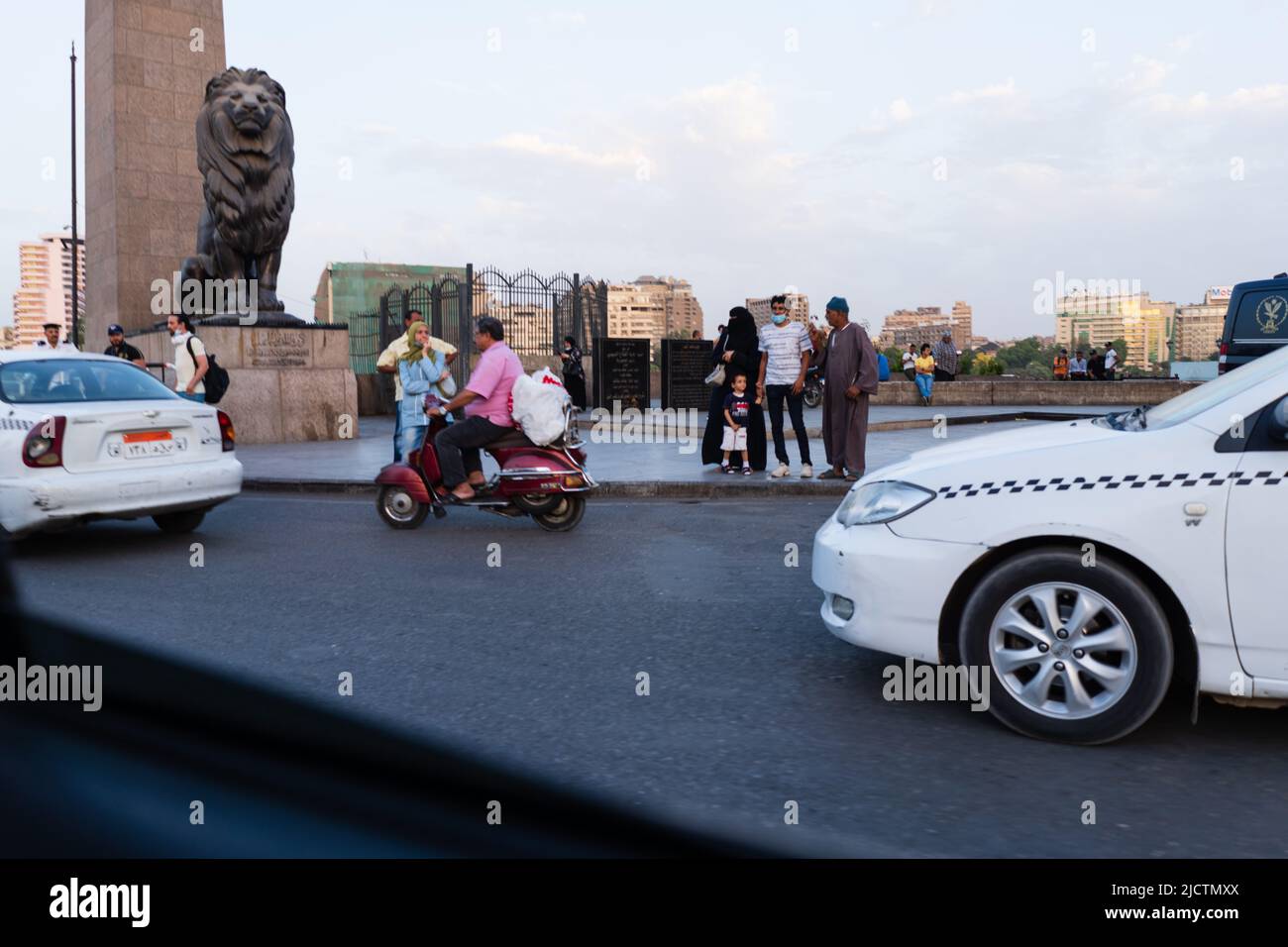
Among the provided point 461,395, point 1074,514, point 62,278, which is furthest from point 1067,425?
point 62,278

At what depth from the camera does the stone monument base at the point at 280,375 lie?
1775 cm

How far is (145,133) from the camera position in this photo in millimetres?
21609

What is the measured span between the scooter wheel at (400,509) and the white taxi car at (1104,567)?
572 centimetres

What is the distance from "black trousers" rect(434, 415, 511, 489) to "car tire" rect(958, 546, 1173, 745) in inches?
217

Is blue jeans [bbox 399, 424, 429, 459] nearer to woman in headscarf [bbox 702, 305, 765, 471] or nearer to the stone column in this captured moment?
woman in headscarf [bbox 702, 305, 765, 471]

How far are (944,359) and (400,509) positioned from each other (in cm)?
2631

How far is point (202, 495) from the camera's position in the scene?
8719mm

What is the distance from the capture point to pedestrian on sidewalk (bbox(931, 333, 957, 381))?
33.3 metres

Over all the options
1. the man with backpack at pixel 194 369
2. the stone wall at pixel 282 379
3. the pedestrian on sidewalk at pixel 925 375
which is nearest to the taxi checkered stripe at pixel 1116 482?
the man with backpack at pixel 194 369

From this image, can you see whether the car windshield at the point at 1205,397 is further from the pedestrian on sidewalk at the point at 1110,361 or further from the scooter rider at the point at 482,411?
the pedestrian on sidewalk at the point at 1110,361

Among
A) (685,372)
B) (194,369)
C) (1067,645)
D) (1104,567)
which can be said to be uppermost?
(685,372)

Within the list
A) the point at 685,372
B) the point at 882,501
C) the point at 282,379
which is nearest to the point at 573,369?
the point at 685,372

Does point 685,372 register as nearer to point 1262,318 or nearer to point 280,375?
point 280,375

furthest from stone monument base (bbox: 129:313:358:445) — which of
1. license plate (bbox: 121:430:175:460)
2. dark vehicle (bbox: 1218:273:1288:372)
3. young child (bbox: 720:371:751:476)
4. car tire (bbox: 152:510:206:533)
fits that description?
dark vehicle (bbox: 1218:273:1288:372)
